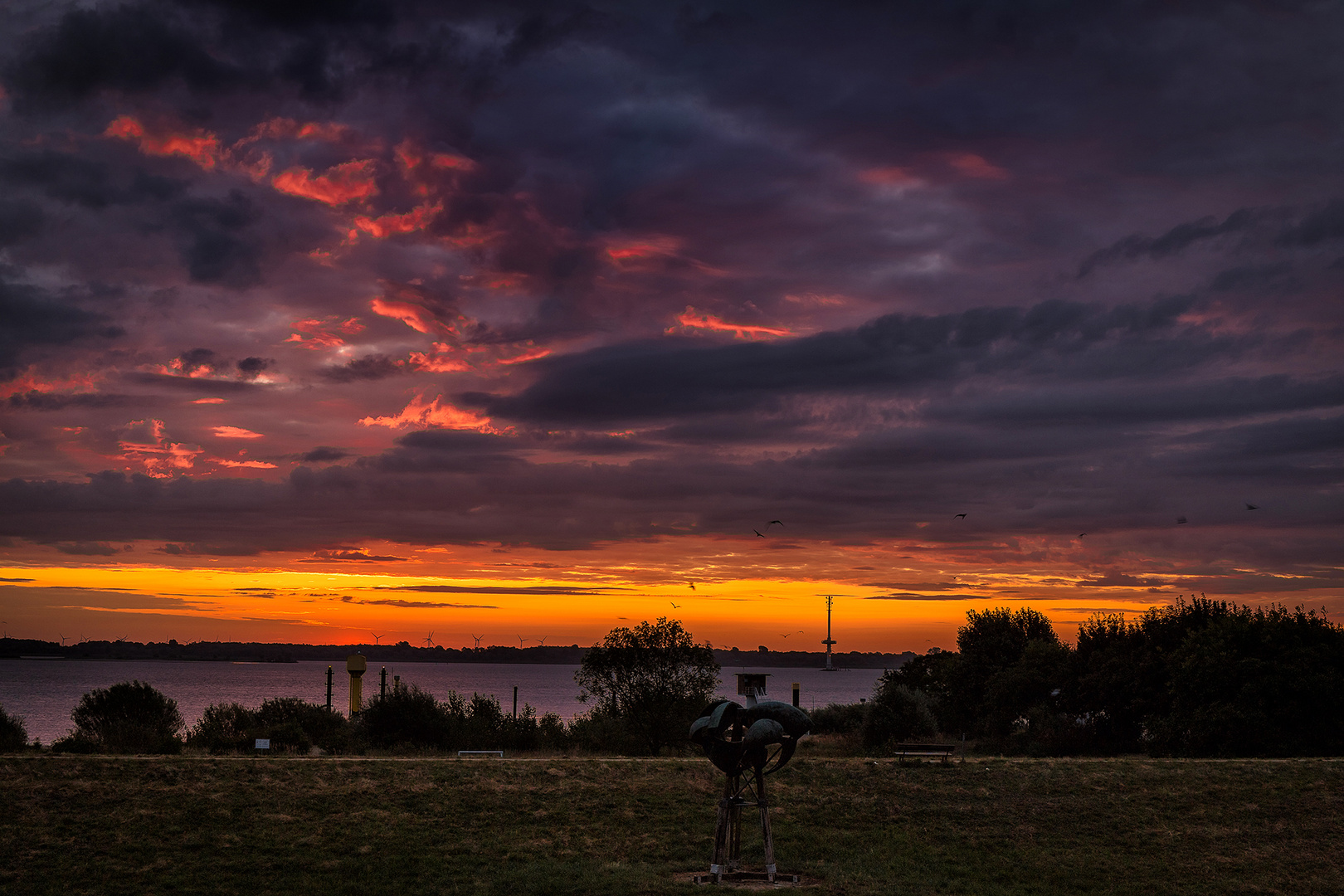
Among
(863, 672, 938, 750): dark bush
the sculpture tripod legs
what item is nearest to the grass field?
the sculpture tripod legs

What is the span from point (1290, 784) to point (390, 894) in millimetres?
26794

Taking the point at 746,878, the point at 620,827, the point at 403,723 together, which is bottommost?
the point at 746,878

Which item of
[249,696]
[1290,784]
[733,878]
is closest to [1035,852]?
[733,878]

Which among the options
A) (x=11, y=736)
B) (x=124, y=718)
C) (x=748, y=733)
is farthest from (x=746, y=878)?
(x=124, y=718)

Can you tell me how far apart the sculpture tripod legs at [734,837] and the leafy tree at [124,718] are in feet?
74.2

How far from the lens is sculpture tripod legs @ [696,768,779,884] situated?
22.9 metres

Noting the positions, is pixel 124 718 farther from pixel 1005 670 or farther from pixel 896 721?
pixel 1005 670

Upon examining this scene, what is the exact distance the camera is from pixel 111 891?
2094cm

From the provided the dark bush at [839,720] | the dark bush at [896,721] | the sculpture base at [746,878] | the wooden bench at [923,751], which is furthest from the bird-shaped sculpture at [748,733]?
the dark bush at [839,720]

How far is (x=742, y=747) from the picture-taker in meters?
23.2

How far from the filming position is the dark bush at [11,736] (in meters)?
35.8

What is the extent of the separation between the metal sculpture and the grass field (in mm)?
1141

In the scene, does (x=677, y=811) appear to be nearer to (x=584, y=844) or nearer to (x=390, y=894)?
(x=584, y=844)

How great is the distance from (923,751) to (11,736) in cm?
3234
